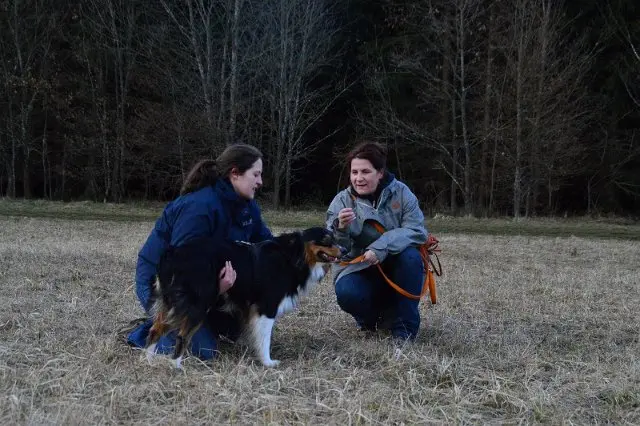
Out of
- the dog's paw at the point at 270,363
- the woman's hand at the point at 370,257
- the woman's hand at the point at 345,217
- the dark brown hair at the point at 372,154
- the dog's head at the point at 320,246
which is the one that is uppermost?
the dark brown hair at the point at 372,154

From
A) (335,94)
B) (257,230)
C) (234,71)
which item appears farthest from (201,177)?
(335,94)

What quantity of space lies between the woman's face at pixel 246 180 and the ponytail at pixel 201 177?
135 millimetres

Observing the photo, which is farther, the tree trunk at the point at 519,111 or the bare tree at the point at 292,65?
the bare tree at the point at 292,65

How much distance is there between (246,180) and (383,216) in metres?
1.30

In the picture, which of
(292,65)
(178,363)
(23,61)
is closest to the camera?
(178,363)

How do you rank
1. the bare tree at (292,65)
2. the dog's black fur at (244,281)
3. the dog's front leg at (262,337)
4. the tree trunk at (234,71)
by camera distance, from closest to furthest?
1. the dog's black fur at (244,281)
2. the dog's front leg at (262,337)
3. the tree trunk at (234,71)
4. the bare tree at (292,65)

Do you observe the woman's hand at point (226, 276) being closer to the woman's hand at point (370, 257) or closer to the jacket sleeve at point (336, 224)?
the jacket sleeve at point (336, 224)

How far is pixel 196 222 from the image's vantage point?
464 cm

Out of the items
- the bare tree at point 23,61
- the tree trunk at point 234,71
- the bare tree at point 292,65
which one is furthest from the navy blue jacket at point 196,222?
the bare tree at point 23,61

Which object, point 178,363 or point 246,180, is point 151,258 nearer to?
point 246,180

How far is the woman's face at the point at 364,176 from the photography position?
5.49 meters

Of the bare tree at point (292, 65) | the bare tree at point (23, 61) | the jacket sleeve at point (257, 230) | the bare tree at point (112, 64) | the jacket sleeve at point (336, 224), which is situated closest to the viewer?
the jacket sleeve at point (257, 230)

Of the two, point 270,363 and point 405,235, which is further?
point 405,235

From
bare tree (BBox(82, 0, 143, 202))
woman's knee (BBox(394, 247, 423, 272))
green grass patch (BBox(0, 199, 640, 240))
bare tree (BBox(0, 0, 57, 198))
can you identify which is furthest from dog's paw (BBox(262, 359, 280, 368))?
bare tree (BBox(0, 0, 57, 198))
